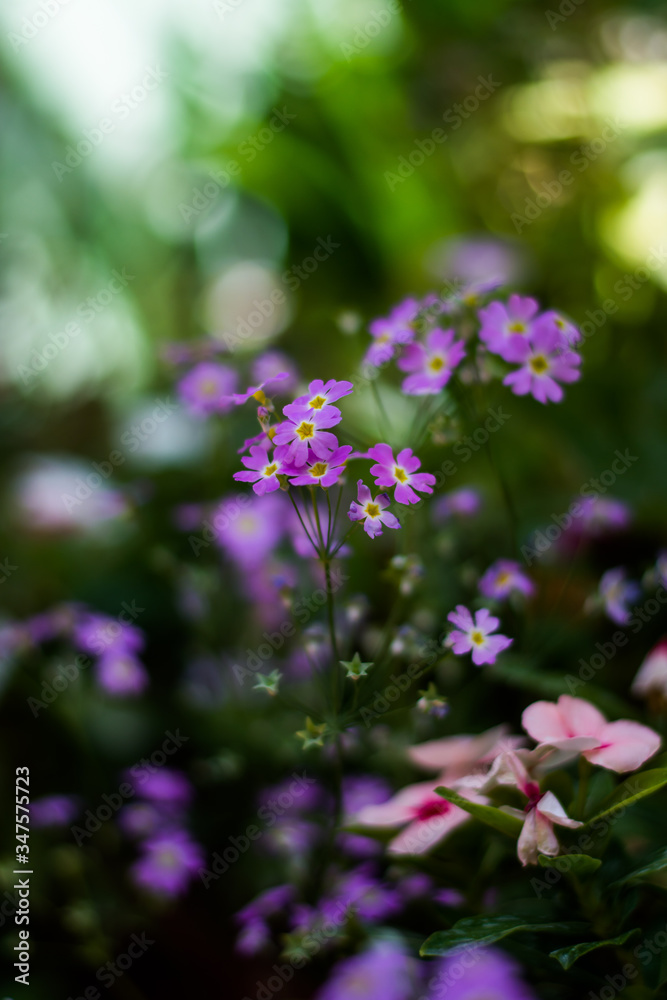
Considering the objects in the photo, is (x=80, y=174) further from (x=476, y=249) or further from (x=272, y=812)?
(x=272, y=812)

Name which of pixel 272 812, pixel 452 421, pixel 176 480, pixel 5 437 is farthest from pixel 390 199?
pixel 272 812

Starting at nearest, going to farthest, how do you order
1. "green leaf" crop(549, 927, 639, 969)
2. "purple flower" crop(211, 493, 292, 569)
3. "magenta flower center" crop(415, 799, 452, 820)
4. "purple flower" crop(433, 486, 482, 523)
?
"green leaf" crop(549, 927, 639, 969)
"magenta flower center" crop(415, 799, 452, 820)
"purple flower" crop(433, 486, 482, 523)
"purple flower" crop(211, 493, 292, 569)

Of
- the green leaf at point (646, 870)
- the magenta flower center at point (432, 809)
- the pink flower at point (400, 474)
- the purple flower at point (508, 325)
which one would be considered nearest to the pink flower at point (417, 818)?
the magenta flower center at point (432, 809)

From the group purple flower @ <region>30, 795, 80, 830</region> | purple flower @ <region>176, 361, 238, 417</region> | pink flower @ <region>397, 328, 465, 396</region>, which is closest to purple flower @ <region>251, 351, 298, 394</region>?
purple flower @ <region>176, 361, 238, 417</region>

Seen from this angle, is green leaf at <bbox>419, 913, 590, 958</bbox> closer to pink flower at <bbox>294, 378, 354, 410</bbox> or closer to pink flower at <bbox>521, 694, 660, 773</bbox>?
pink flower at <bbox>521, 694, 660, 773</bbox>

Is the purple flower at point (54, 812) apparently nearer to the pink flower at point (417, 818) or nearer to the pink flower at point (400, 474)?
the pink flower at point (417, 818)

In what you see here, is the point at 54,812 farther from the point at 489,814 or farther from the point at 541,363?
the point at 541,363
